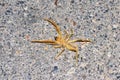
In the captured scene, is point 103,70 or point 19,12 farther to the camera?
point 19,12

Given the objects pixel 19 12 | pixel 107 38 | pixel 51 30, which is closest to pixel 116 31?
pixel 107 38

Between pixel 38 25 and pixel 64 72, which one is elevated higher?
pixel 38 25

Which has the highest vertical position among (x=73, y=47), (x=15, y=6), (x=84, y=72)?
(x=15, y=6)

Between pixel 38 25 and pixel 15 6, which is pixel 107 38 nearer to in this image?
pixel 38 25

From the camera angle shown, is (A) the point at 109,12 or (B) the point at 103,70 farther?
(A) the point at 109,12

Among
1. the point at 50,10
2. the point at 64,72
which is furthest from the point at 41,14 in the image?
the point at 64,72

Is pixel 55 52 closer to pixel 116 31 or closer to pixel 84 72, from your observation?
pixel 84 72
